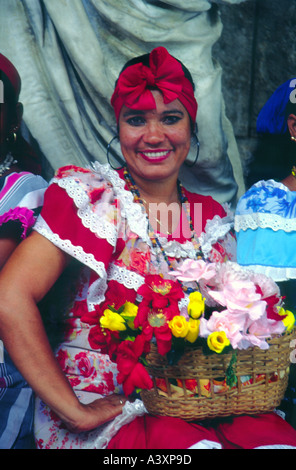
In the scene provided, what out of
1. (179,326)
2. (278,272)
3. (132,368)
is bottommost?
(278,272)

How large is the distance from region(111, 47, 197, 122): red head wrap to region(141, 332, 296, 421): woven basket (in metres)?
0.87

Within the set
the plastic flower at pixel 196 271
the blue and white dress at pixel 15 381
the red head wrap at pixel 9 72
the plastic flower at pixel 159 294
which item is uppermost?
the red head wrap at pixel 9 72

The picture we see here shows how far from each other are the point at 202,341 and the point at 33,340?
1.70 feet

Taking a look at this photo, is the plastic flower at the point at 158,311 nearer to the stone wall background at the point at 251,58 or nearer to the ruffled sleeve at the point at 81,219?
the ruffled sleeve at the point at 81,219

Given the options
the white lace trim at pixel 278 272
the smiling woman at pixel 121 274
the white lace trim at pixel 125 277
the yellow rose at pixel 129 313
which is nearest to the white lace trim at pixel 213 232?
the smiling woman at pixel 121 274

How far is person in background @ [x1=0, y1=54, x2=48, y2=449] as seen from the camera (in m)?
2.04

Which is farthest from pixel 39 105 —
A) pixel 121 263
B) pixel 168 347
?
pixel 168 347

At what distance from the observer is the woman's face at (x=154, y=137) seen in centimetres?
212

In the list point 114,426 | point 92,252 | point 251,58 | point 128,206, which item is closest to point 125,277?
point 92,252

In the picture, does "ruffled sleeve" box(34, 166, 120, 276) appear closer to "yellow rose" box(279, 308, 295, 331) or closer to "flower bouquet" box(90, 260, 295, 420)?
"flower bouquet" box(90, 260, 295, 420)

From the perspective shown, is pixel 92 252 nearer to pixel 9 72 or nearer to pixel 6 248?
pixel 6 248

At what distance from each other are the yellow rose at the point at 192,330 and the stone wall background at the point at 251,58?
6.26 feet

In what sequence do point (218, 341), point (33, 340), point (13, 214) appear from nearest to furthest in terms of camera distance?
point (218, 341) < point (33, 340) < point (13, 214)

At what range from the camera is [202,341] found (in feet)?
5.38
